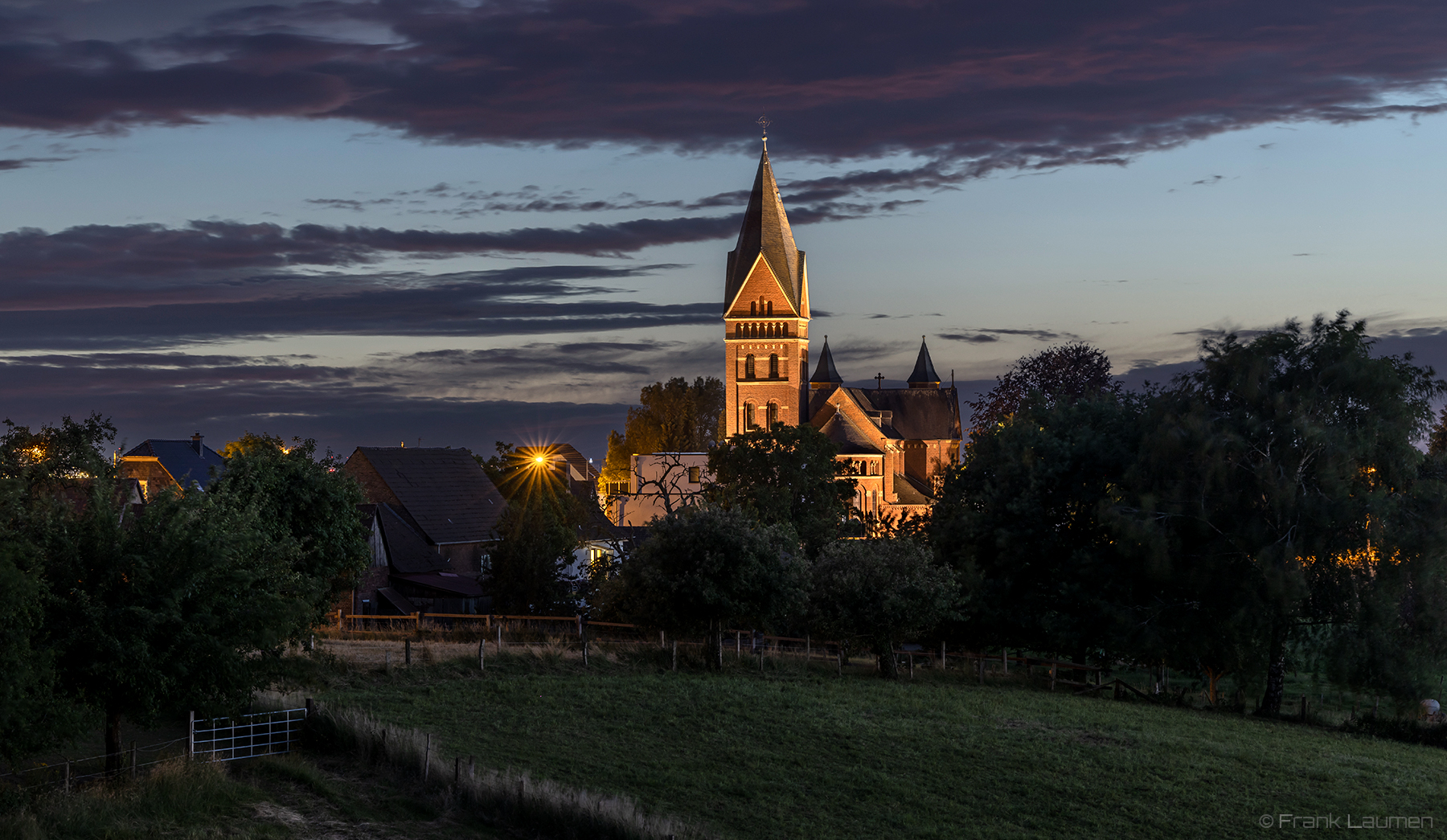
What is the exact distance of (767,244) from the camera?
96.4 meters

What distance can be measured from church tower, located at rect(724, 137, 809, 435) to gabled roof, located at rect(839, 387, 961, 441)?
11190mm

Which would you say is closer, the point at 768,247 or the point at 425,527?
the point at 425,527

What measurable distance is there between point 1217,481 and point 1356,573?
4.90 m

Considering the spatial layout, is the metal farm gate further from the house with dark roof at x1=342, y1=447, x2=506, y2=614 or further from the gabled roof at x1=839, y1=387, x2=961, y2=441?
the gabled roof at x1=839, y1=387, x2=961, y2=441

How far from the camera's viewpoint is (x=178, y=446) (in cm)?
8144

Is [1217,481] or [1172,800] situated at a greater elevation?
[1217,481]

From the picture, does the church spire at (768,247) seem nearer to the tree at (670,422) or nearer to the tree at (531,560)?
the tree at (670,422)

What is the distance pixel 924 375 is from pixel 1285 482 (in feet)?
255

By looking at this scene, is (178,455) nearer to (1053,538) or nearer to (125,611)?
(1053,538)

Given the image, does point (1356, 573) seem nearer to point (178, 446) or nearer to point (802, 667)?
point (802, 667)

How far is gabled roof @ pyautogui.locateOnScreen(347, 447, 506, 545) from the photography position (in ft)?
199

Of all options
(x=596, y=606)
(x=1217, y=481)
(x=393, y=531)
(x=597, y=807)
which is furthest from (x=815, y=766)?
(x=393, y=531)

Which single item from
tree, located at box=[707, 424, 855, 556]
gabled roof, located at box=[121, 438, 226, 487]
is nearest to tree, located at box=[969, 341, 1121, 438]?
tree, located at box=[707, 424, 855, 556]

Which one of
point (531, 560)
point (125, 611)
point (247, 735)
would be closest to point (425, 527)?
point (531, 560)
